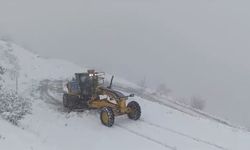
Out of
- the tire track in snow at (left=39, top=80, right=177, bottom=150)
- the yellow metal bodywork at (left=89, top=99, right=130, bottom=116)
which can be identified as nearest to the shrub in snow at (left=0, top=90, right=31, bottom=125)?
the tire track in snow at (left=39, top=80, right=177, bottom=150)

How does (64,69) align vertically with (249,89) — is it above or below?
above

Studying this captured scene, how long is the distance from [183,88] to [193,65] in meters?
35.5

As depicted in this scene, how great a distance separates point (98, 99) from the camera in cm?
2619

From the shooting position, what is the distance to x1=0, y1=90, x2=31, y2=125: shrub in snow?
23623 millimetres

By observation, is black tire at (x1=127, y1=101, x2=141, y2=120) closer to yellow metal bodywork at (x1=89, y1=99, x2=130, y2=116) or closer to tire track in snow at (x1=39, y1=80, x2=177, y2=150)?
yellow metal bodywork at (x1=89, y1=99, x2=130, y2=116)

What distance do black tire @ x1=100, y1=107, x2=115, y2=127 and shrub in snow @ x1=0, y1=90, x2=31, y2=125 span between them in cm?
418

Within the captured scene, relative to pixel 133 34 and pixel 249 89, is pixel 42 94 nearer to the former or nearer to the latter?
pixel 249 89

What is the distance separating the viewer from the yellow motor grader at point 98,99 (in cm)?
2452

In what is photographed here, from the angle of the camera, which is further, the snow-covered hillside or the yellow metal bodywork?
the yellow metal bodywork

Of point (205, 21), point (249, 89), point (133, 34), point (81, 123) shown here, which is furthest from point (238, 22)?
point (81, 123)

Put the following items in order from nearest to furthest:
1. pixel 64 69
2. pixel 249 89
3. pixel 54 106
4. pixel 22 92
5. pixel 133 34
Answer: pixel 54 106 < pixel 22 92 < pixel 64 69 < pixel 249 89 < pixel 133 34

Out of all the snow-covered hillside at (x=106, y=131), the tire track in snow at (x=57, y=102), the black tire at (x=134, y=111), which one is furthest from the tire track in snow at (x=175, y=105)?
the black tire at (x=134, y=111)

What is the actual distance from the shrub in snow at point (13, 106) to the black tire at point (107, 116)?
418 centimetres

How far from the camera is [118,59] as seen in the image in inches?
5157
